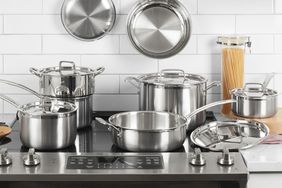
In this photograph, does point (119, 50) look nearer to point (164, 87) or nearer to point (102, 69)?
point (102, 69)

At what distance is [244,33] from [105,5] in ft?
2.36

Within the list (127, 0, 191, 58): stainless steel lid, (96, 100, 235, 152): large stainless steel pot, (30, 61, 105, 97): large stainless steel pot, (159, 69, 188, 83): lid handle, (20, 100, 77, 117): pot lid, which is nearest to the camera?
(96, 100, 235, 152): large stainless steel pot

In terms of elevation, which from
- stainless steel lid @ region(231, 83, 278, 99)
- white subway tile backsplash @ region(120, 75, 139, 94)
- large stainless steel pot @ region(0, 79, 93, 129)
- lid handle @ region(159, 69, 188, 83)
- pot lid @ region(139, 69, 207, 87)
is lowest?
large stainless steel pot @ region(0, 79, 93, 129)

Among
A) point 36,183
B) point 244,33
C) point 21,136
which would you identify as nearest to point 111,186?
point 36,183

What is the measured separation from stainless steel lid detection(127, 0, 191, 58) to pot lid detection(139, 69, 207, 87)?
145mm

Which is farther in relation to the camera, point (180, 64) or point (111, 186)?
point (180, 64)

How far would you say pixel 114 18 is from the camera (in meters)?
3.35

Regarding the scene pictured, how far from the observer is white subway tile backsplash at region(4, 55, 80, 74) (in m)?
3.40

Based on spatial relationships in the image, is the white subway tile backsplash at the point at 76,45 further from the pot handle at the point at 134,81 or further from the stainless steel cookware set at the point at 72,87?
the stainless steel cookware set at the point at 72,87

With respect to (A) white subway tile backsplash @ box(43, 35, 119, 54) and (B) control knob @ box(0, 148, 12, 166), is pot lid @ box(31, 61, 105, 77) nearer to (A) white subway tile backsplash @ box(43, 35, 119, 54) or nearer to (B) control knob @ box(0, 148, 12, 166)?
(A) white subway tile backsplash @ box(43, 35, 119, 54)

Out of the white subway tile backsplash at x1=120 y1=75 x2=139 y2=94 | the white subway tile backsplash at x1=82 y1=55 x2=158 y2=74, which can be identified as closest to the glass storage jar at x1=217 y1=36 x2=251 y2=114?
the white subway tile backsplash at x1=82 y1=55 x2=158 y2=74

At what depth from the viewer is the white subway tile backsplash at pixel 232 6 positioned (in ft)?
11.0

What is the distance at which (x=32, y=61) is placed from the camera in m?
3.40

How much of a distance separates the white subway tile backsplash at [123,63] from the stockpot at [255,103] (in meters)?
0.50
